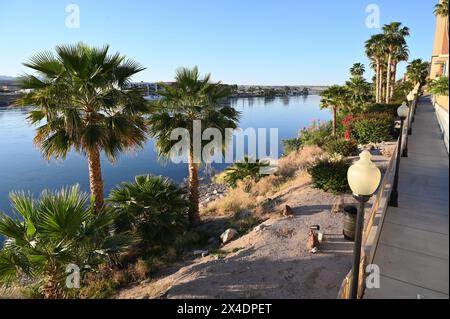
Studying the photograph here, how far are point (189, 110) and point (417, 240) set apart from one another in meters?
7.70

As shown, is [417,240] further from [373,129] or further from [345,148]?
[373,129]

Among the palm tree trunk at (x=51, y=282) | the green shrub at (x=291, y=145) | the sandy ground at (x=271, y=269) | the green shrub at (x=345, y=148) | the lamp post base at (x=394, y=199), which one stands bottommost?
the sandy ground at (x=271, y=269)

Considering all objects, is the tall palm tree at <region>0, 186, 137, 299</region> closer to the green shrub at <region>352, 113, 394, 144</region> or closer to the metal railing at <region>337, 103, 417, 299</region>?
the metal railing at <region>337, 103, 417, 299</region>

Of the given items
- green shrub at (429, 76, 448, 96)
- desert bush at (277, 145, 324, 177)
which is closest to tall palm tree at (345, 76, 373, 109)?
desert bush at (277, 145, 324, 177)

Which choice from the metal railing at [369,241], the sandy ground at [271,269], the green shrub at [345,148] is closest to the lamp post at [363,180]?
the metal railing at [369,241]

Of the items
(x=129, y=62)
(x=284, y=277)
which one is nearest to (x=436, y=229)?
(x=284, y=277)

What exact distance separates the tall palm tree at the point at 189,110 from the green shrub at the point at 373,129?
35.4 ft

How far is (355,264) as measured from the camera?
3.91m

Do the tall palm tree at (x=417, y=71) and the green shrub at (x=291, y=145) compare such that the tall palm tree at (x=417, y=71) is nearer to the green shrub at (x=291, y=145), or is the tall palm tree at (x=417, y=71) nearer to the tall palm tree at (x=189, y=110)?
the green shrub at (x=291, y=145)

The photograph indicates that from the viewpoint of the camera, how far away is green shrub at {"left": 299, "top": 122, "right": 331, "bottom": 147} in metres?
23.5

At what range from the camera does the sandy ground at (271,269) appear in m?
5.90

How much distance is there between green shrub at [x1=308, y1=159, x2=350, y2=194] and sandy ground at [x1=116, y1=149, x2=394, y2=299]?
6.70 feet

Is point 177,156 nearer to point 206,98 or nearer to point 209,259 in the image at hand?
point 206,98
